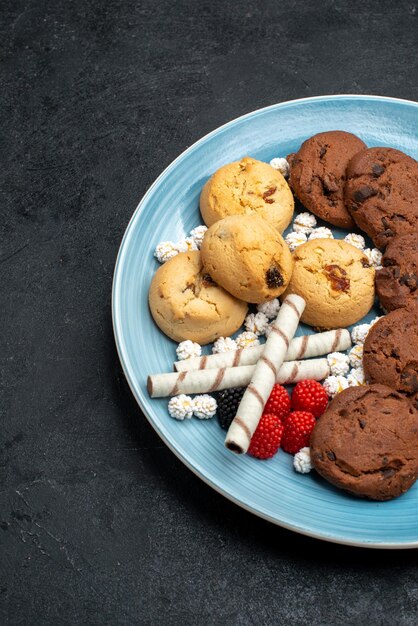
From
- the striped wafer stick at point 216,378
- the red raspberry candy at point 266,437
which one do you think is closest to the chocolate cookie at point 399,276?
the striped wafer stick at point 216,378

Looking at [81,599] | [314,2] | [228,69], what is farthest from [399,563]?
[314,2]

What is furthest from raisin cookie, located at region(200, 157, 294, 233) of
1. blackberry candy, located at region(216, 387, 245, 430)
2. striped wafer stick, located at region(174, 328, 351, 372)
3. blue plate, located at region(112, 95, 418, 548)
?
blackberry candy, located at region(216, 387, 245, 430)

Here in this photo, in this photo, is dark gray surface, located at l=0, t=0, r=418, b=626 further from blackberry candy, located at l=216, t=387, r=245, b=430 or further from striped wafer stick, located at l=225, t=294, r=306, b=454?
striped wafer stick, located at l=225, t=294, r=306, b=454

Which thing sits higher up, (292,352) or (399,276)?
(399,276)

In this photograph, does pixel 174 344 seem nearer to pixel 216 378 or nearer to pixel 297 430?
pixel 216 378

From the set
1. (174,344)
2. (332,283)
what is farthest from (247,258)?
(174,344)

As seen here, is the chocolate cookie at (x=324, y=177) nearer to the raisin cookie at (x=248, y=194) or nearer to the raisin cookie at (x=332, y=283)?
the raisin cookie at (x=248, y=194)
